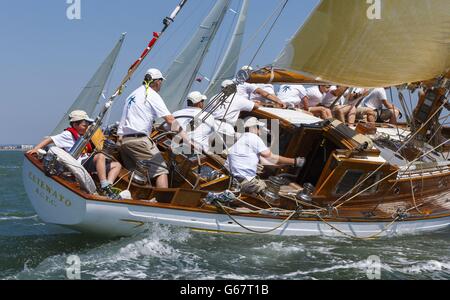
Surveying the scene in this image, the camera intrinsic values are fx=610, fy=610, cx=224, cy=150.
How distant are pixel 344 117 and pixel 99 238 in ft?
18.6

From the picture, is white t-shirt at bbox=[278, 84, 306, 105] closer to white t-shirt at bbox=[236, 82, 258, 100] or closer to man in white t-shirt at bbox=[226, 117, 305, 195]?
white t-shirt at bbox=[236, 82, 258, 100]

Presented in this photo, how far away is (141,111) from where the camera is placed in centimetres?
891

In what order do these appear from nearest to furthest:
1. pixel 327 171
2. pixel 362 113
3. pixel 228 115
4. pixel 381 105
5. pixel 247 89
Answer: pixel 327 171
pixel 228 115
pixel 247 89
pixel 362 113
pixel 381 105

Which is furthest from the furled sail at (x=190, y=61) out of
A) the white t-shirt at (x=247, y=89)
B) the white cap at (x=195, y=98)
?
the white cap at (x=195, y=98)

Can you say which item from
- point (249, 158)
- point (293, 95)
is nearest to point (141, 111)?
point (249, 158)

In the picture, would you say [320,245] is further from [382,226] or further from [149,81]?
[149,81]

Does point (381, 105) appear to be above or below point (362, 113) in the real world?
above

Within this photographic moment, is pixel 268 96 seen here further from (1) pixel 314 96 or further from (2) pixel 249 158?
(2) pixel 249 158

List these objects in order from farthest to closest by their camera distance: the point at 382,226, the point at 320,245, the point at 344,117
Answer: the point at 344,117, the point at 382,226, the point at 320,245

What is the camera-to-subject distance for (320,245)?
350 inches

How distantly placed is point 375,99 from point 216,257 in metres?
6.71

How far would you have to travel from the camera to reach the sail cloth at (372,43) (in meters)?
10.0

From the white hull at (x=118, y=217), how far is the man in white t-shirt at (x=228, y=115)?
5.67 ft
